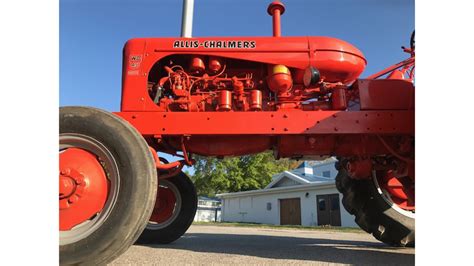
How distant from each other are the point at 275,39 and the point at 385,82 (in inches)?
48.1

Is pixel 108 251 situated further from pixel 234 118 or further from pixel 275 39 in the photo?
pixel 275 39

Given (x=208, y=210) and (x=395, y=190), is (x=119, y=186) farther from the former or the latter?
(x=208, y=210)

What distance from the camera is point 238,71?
4.07 metres

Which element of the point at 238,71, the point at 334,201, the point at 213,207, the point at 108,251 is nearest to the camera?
the point at 108,251

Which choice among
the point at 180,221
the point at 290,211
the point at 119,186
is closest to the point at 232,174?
the point at 290,211

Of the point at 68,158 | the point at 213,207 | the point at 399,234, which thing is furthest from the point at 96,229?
the point at 213,207

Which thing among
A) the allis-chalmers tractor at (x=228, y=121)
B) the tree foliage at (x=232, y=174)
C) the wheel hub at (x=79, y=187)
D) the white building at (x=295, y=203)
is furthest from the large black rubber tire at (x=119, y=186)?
the tree foliage at (x=232, y=174)

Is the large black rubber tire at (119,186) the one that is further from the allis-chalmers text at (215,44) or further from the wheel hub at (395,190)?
the wheel hub at (395,190)

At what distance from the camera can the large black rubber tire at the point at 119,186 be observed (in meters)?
2.52

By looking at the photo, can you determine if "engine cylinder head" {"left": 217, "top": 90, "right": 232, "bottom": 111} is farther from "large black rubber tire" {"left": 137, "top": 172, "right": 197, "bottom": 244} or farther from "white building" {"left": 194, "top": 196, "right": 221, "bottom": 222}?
"white building" {"left": 194, "top": 196, "right": 221, "bottom": 222}

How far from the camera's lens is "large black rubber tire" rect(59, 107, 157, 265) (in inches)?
99.3

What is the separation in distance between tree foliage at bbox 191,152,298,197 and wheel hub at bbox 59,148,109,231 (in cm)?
3384

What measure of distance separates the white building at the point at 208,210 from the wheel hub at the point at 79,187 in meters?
38.0

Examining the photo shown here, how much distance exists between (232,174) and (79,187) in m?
34.6
